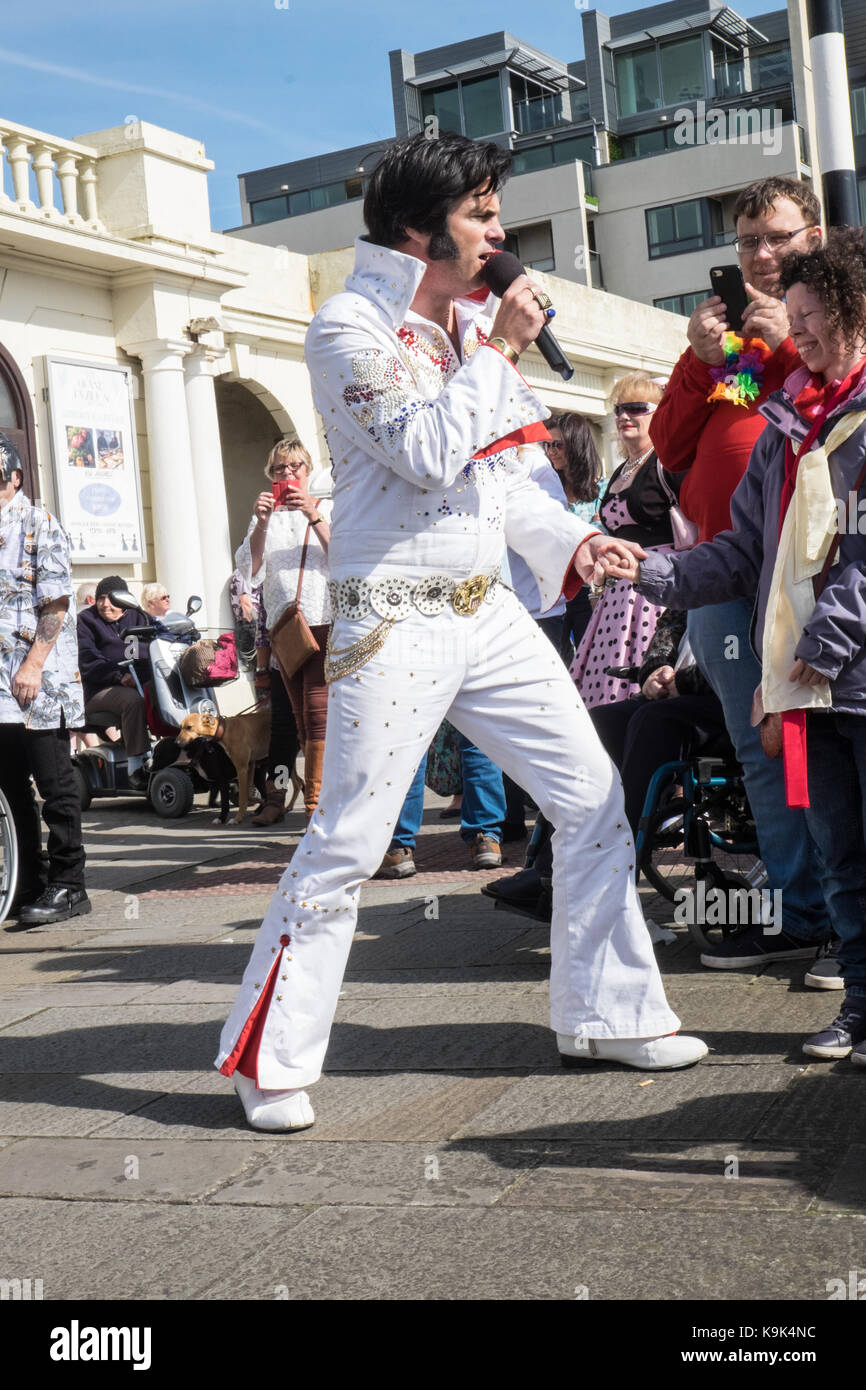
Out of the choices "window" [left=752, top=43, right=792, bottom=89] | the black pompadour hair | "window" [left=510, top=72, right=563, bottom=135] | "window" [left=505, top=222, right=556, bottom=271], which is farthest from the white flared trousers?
"window" [left=510, top=72, right=563, bottom=135]

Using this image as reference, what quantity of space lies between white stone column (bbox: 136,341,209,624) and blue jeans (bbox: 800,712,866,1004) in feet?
38.5

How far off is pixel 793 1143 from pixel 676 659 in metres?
2.35

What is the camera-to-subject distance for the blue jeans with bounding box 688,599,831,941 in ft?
15.0

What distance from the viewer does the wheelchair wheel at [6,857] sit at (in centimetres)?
629

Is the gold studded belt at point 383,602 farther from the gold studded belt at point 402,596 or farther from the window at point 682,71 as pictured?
the window at point 682,71

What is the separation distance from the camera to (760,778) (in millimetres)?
4621

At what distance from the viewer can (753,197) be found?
177 inches

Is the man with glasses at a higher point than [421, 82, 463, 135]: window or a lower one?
lower

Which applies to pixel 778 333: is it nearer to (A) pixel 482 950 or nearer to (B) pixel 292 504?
(A) pixel 482 950

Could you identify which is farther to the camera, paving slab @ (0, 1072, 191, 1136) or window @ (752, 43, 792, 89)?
window @ (752, 43, 792, 89)

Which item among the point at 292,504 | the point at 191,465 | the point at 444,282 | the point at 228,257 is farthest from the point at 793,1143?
the point at 228,257

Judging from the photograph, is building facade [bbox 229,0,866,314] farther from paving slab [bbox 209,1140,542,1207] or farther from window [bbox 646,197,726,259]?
paving slab [bbox 209,1140,542,1207]

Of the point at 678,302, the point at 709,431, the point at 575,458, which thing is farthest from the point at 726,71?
the point at 709,431

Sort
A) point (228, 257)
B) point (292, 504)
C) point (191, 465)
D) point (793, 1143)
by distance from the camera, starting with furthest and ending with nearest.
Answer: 1. point (228, 257)
2. point (191, 465)
3. point (292, 504)
4. point (793, 1143)
